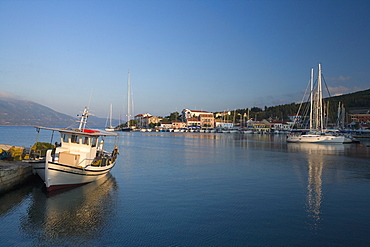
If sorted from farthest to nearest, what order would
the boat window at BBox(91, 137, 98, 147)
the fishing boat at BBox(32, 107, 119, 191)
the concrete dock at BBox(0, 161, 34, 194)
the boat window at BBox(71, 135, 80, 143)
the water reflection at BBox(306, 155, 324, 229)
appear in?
the boat window at BBox(91, 137, 98, 147) → the boat window at BBox(71, 135, 80, 143) → the fishing boat at BBox(32, 107, 119, 191) → the concrete dock at BBox(0, 161, 34, 194) → the water reflection at BBox(306, 155, 324, 229)

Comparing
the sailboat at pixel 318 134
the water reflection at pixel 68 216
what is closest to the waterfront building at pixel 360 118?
the sailboat at pixel 318 134

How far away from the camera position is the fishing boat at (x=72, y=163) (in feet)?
54.3

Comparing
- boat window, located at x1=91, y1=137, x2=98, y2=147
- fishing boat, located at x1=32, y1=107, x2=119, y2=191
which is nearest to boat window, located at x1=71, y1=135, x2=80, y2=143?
fishing boat, located at x1=32, y1=107, x2=119, y2=191

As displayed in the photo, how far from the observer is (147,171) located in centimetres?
2611

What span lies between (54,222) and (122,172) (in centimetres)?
1346

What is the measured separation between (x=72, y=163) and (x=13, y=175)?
3452 millimetres

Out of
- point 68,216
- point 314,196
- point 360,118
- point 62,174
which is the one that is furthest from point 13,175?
point 360,118

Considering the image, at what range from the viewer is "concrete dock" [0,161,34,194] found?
16094mm

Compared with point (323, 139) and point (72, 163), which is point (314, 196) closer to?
point (72, 163)

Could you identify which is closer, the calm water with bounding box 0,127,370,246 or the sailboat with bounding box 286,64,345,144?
the calm water with bounding box 0,127,370,246

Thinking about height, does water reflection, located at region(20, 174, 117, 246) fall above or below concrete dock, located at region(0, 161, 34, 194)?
below

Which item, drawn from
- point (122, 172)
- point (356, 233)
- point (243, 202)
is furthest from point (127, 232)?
point (122, 172)

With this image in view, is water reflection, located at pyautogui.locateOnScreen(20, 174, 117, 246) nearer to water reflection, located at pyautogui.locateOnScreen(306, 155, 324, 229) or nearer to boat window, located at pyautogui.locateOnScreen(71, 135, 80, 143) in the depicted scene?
boat window, located at pyautogui.locateOnScreen(71, 135, 80, 143)

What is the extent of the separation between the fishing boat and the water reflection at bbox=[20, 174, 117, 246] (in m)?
0.75
